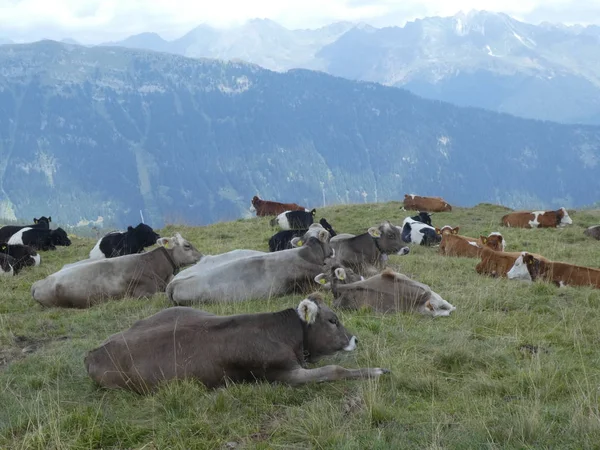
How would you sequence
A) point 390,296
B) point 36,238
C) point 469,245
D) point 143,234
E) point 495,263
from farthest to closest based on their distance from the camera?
point 36,238, point 143,234, point 469,245, point 495,263, point 390,296

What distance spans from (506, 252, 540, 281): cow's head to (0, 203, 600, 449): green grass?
2310mm

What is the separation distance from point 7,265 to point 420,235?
11.8 meters

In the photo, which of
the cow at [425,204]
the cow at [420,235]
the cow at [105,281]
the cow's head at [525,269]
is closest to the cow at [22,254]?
the cow at [105,281]

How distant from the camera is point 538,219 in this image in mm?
23656

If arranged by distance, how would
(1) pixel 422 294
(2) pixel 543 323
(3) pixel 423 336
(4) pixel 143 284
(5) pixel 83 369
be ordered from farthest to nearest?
(4) pixel 143 284 → (1) pixel 422 294 → (2) pixel 543 323 → (3) pixel 423 336 → (5) pixel 83 369

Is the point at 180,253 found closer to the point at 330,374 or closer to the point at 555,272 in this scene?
the point at 555,272

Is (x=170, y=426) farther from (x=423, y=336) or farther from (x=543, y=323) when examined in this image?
(x=543, y=323)

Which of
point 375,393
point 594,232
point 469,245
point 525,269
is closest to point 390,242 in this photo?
point 469,245

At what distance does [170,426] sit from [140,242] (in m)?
12.4

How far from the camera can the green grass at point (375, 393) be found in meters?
5.06

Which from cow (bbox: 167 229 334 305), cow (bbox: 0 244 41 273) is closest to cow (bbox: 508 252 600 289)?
cow (bbox: 167 229 334 305)

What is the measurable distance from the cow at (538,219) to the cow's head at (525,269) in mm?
10960

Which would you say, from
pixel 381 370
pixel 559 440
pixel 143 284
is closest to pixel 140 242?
pixel 143 284

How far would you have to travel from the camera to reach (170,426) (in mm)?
5449
